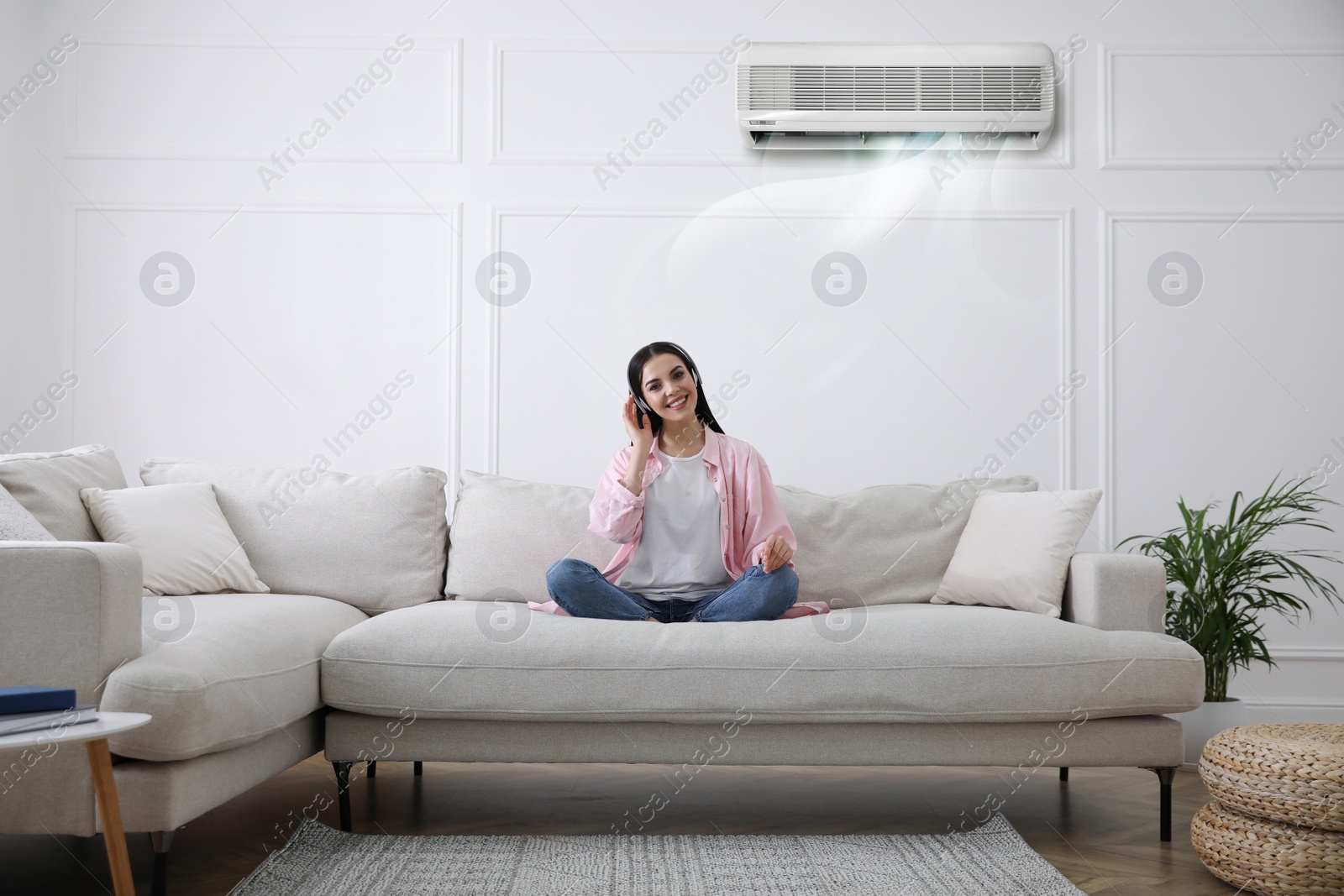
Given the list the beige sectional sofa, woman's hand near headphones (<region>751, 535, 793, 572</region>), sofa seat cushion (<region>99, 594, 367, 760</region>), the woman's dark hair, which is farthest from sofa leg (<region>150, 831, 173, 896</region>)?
the woman's dark hair

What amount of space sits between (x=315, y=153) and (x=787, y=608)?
2260 millimetres

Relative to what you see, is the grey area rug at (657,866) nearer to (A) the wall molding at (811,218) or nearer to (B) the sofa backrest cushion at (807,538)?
(B) the sofa backrest cushion at (807,538)

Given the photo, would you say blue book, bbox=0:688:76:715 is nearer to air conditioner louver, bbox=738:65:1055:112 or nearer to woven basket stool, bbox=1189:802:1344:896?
woven basket stool, bbox=1189:802:1344:896

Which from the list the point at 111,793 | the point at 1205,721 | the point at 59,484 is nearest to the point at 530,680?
the point at 111,793

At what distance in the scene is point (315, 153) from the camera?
343 cm

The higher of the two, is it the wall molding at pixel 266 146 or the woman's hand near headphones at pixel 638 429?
the wall molding at pixel 266 146

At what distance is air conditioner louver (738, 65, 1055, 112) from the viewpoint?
11.0 feet

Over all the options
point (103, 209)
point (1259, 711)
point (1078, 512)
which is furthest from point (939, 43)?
point (103, 209)

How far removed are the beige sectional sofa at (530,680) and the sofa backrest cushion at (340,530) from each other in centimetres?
13

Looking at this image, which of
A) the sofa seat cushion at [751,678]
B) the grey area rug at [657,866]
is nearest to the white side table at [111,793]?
the grey area rug at [657,866]

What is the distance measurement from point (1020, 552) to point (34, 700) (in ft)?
6.86

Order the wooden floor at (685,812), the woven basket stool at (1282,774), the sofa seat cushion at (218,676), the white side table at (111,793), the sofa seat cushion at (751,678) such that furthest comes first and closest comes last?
the sofa seat cushion at (751,678) < the wooden floor at (685,812) < the woven basket stool at (1282,774) < the sofa seat cushion at (218,676) < the white side table at (111,793)

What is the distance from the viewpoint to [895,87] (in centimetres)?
336

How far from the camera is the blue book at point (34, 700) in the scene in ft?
4.33
